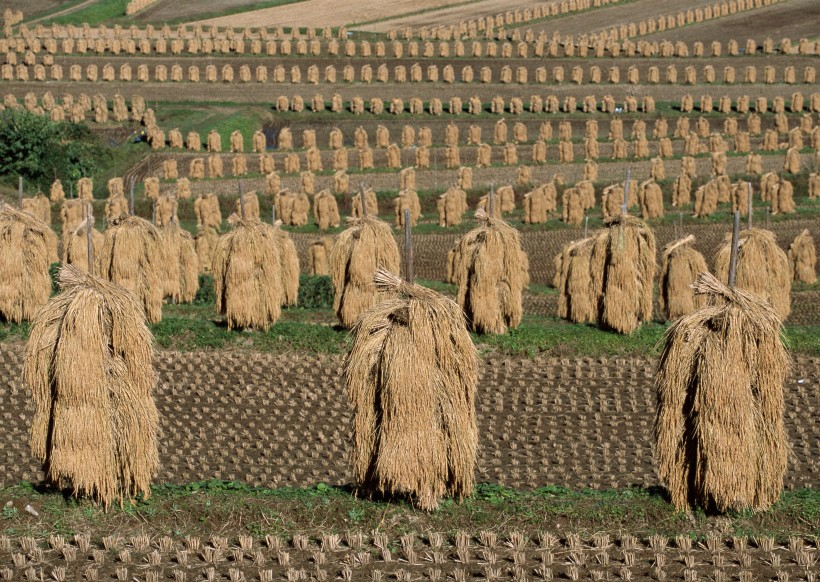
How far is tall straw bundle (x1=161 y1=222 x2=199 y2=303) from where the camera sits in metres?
45.1

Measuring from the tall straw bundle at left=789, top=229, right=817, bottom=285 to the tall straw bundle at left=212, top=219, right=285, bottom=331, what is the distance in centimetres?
2097

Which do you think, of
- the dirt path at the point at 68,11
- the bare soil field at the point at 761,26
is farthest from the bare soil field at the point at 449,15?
the dirt path at the point at 68,11

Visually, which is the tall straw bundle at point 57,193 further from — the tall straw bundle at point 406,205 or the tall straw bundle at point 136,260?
the tall straw bundle at point 136,260

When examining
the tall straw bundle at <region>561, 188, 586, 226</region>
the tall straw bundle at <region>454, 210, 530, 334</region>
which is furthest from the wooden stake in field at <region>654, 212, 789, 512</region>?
the tall straw bundle at <region>561, 188, 586, 226</region>

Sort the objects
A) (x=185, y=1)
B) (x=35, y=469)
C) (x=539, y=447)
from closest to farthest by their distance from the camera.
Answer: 1. (x=35, y=469)
2. (x=539, y=447)
3. (x=185, y=1)

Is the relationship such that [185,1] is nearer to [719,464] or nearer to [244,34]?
[244,34]

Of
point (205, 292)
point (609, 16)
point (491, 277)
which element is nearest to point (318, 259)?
point (205, 292)

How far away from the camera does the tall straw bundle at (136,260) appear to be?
40375 mm

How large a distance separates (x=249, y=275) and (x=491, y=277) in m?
6.22

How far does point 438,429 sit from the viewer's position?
23828 millimetres

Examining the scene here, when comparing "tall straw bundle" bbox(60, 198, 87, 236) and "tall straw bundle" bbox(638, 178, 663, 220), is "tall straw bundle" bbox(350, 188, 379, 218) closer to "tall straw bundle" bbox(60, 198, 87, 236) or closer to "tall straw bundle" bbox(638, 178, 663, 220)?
"tall straw bundle" bbox(60, 198, 87, 236)

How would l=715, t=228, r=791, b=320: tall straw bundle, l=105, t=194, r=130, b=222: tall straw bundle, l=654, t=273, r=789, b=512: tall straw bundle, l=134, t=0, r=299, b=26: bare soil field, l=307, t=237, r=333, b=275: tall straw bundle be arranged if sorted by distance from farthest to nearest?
l=134, t=0, r=299, b=26: bare soil field → l=105, t=194, r=130, b=222: tall straw bundle → l=307, t=237, r=333, b=275: tall straw bundle → l=715, t=228, r=791, b=320: tall straw bundle → l=654, t=273, r=789, b=512: tall straw bundle

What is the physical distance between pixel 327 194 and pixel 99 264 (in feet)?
70.6

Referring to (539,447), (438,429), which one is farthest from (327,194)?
(438,429)
